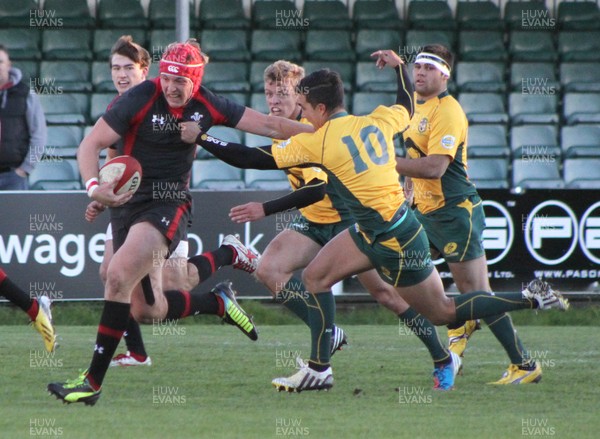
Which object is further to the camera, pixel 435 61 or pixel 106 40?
pixel 106 40

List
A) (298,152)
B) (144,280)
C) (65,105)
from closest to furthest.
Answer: (298,152)
(144,280)
(65,105)

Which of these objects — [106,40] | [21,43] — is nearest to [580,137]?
[106,40]

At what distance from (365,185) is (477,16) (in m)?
10.1

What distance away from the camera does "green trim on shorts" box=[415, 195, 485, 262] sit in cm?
753

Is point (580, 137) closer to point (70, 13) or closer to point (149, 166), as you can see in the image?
point (70, 13)

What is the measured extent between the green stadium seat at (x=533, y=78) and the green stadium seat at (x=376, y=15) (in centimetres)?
172

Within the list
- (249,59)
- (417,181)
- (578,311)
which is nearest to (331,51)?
(249,59)

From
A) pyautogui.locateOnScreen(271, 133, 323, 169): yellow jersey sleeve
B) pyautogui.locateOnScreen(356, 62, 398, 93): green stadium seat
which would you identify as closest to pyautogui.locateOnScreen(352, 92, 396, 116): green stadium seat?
pyautogui.locateOnScreen(356, 62, 398, 93): green stadium seat

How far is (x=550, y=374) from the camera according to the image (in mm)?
7770

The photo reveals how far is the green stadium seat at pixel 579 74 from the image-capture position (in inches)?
600

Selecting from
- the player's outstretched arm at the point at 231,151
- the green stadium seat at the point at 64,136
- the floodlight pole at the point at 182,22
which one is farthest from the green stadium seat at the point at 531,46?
the player's outstretched arm at the point at 231,151

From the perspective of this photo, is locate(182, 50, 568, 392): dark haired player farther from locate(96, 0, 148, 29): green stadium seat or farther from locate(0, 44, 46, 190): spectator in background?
locate(96, 0, 148, 29): green stadium seat

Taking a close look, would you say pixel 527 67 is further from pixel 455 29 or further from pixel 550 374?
pixel 550 374

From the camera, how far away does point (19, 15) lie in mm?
15680
